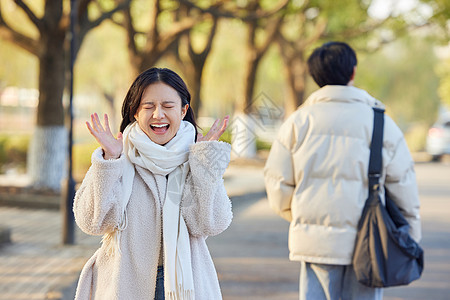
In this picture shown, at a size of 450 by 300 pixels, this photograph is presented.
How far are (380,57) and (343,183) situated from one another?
42.1 meters

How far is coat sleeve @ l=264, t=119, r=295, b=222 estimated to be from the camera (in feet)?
13.0

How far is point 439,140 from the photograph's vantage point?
87.4 feet

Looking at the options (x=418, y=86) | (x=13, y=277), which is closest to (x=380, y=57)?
(x=418, y=86)

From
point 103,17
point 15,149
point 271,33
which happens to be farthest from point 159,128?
point 271,33

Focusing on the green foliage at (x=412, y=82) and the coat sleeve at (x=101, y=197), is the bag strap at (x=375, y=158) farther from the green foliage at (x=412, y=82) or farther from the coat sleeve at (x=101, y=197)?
the green foliage at (x=412, y=82)

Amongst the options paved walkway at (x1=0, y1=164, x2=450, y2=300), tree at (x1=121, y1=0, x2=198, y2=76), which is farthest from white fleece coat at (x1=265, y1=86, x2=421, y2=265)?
tree at (x1=121, y1=0, x2=198, y2=76)

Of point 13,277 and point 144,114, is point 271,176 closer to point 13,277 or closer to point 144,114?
point 144,114

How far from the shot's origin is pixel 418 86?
42750 mm

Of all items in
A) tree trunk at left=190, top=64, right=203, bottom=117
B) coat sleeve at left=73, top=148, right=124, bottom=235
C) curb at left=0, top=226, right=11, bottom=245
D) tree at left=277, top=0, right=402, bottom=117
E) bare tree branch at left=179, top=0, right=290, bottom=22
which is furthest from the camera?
tree at left=277, top=0, right=402, bottom=117

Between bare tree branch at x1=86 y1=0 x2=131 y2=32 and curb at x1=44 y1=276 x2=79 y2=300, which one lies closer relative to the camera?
curb at x1=44 y1=276 x2=79 y2=300

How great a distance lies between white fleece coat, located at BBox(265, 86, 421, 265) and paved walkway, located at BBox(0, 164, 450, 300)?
2488 millimetres

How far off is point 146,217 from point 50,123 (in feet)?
35.5

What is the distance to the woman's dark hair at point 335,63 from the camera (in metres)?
3.99

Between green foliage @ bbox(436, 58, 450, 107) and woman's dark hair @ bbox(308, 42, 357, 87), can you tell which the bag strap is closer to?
woman's dark hair @ bbox(308, 42, 357, 87)
